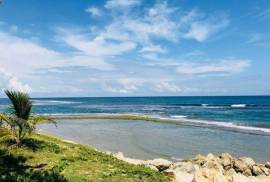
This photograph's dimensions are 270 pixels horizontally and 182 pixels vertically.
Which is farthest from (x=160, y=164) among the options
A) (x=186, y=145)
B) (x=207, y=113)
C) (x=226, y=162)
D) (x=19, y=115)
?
(x=207, y=113)

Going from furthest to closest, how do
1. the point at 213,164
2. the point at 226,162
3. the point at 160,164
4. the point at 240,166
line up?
the point at 226,162
the point at 240,166
the point at 213,164
the point at 160,164

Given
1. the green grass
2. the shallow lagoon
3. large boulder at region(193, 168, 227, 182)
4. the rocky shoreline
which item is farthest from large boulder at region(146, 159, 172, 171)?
the shallow lagoon

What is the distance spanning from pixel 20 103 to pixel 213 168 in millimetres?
8849

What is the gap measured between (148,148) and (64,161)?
13.1 m

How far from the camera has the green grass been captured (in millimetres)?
11406

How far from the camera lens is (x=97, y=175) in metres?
12.1

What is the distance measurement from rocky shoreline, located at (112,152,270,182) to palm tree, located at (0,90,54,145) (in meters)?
4.82

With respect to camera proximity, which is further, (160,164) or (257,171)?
(257,171)

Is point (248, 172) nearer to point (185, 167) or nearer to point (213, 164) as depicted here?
point (213, 164)

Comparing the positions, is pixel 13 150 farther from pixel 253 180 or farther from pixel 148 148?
pixel 148 148

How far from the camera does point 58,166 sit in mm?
12766

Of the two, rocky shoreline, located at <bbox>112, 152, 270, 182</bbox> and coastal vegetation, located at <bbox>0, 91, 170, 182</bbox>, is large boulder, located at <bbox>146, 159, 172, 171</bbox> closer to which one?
rocky shoreline, located at <bbox>112, 152, 270, 182</bbox>

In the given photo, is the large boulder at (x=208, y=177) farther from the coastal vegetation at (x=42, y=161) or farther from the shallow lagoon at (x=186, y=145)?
the shallow lagoon at (x=186, y=145)

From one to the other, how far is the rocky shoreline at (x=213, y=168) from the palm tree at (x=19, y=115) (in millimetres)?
4823
